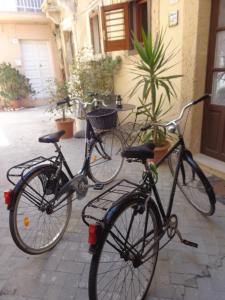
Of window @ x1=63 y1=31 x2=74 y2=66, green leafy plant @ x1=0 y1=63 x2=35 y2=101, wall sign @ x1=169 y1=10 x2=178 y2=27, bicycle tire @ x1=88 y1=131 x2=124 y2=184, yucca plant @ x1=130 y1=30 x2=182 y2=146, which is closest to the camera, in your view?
bicycle tire @ x1=88 y1=131 x2=124 y2=184

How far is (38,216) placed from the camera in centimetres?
230

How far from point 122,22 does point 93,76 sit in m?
0.97

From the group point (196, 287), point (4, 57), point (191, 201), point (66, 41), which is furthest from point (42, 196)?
point (4, 57)

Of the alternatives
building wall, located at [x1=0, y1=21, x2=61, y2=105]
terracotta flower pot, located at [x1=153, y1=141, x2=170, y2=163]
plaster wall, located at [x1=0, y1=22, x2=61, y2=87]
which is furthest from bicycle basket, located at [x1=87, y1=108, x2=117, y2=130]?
plaster wall, located at [x1=0, y1=22, x2=61, y2=87]

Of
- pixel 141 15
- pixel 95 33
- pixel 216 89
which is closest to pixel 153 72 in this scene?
pixel 216 89

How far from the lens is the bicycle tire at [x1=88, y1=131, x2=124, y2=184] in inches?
103

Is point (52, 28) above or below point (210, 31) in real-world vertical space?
above

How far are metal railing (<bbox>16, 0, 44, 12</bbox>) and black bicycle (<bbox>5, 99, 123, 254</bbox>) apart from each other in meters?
7.67

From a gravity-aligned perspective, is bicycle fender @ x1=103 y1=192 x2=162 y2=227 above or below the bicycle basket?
below

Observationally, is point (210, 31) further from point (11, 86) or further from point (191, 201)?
point (11, 86)

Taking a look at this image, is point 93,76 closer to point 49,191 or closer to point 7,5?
point 49,191

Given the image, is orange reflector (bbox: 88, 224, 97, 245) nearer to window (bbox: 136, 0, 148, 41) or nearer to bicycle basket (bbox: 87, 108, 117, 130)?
bicycle basket (bbox: 87, 108, 117, 130)

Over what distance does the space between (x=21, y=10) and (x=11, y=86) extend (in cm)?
254

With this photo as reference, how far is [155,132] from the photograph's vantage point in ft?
9.85
